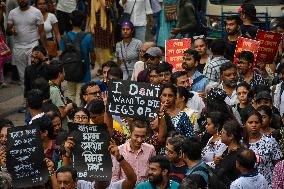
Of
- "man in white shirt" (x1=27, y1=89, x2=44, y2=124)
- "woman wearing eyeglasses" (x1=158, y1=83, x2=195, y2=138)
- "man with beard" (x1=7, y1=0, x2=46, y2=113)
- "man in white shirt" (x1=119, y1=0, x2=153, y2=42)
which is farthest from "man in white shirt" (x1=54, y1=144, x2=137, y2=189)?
"man in white shirt" (x1=119, y1=0, x2=153, y2=42)

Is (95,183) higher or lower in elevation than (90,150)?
lower

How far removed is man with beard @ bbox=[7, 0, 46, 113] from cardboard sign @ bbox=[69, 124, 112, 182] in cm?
657

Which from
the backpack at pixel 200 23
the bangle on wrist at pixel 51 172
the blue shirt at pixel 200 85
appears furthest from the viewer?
the backpack at pixel 200 23

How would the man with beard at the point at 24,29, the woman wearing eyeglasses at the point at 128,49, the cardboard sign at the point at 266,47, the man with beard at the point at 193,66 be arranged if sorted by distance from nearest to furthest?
the man with beard at the point at 193,66 < the cardboard sign at the point at 266,47 < the woman wearing eyeglasses at the point at 128,49 < the man with beard at the point at 24,29

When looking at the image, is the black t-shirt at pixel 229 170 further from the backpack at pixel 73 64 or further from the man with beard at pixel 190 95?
the backpack at pixel 73 64

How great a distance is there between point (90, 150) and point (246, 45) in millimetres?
4893

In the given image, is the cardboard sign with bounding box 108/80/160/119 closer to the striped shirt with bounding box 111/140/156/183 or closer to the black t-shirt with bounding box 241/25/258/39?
the striped shirt with bounding box 111/140/156/183

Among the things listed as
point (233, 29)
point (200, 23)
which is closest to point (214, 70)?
point (233, 29)

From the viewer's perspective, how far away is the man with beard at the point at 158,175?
9.98 metres

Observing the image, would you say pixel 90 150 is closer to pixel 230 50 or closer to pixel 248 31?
pixel 230 50

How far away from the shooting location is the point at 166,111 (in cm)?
1219

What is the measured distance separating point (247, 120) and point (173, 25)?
327 inches

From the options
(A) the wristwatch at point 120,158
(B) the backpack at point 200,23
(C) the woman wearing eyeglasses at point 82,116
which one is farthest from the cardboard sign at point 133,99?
(B) the backpack at point 200,23

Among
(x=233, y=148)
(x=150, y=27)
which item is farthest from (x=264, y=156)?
(x=150, y=27)
